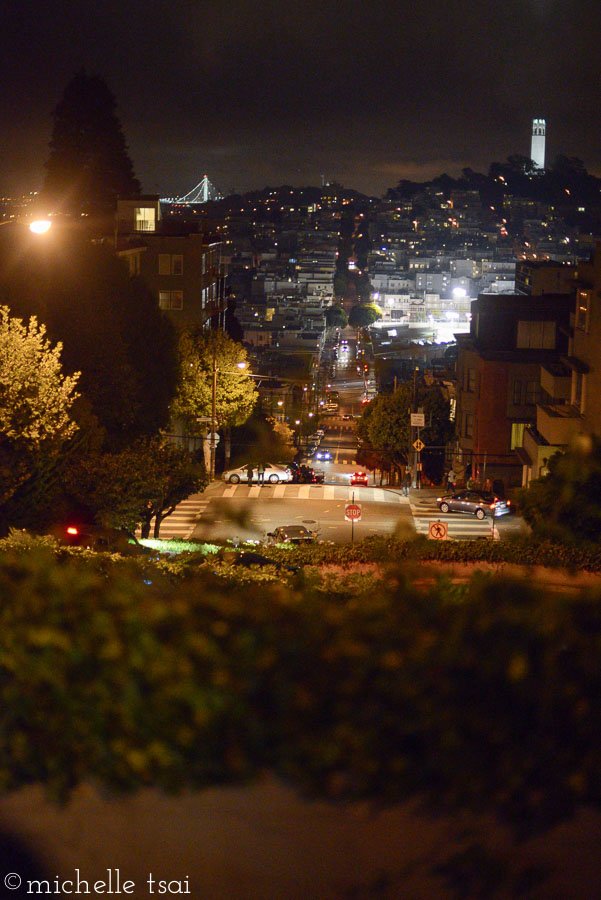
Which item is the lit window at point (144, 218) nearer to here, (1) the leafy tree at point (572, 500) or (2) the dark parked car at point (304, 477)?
(2) the dark parked car at point (304, 477)

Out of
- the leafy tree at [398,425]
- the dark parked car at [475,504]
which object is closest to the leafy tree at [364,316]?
the leafy tree at [398,425]

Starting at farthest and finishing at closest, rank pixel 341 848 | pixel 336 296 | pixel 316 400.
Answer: pixel 336 296 < pixel 316 400 < pixel 341 848

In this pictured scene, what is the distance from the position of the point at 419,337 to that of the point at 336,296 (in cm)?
Answer: 2668

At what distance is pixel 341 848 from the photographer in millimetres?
3330

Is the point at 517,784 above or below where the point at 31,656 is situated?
below

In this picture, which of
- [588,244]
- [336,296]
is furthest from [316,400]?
[588,244]

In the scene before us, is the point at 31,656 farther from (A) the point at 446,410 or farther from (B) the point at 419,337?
(B) the point at 419,337

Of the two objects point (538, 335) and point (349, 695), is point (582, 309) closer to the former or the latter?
point (538, 335)

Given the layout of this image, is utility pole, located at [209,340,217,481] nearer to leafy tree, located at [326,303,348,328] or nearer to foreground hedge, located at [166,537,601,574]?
foreground hedge, located at [166,537,601,574]

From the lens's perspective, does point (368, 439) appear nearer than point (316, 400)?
Yes

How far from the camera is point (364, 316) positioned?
13250 cm

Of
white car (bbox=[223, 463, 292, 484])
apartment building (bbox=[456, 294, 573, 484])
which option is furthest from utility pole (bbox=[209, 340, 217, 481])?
apartment building (bbox=[456, 294, 573, 484])

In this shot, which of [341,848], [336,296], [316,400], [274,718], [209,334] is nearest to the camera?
[274,718]

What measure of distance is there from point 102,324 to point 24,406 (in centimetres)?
1064
